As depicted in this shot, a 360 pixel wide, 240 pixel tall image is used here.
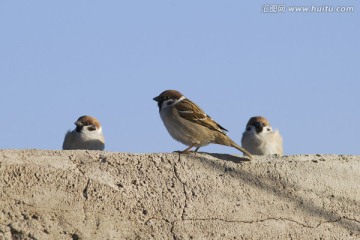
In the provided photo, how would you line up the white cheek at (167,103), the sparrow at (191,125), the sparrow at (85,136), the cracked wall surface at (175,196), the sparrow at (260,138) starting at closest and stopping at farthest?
1. the cracked wall surface at (175,196)
2. the sparrow at (191,125)
3. the white cheek at (167,103)
4. the sparrow at (85,136)
5. the sparrow at (260,138)

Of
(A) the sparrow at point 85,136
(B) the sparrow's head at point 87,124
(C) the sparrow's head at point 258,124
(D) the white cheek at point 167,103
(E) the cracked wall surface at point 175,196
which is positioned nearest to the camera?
(E) the cracked wall surface at point 175,196

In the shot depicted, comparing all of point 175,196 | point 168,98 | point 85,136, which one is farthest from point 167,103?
point 85,136

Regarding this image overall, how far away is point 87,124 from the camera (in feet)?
27.6

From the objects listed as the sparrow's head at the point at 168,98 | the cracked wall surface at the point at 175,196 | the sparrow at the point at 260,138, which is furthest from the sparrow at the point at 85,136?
the cracked wall surface at the point at 175,196

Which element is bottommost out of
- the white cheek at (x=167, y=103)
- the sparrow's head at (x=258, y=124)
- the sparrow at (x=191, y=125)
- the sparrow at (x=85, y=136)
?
the sparrow at (x=85, y=136)

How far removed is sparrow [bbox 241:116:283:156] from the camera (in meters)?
8.76

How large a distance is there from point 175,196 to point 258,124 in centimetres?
418

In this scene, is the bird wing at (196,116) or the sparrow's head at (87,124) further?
the sparrow's head at (87,124)

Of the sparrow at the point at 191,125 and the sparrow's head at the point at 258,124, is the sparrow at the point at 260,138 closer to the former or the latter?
the sparrow's head at the point at 258,124

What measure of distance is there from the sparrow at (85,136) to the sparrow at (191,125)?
2359 mm

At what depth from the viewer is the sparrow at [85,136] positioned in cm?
827

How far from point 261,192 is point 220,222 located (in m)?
0.36

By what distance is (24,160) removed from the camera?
457 centimetres

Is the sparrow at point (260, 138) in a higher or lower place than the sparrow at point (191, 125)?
lower
